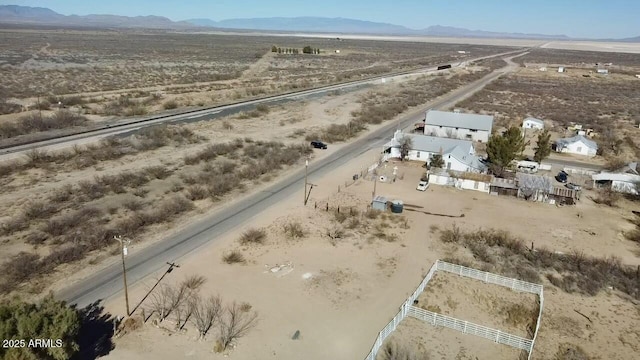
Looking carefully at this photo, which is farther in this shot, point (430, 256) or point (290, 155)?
point (290, 155)

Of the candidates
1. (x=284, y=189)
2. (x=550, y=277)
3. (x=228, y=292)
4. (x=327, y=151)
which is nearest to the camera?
(x=228, y=292)

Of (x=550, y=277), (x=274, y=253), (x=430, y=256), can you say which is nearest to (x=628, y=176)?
(x=550, y=277)

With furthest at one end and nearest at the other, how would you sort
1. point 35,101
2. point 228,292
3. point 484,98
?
point 484,98 → point 35,101 → point 228,292

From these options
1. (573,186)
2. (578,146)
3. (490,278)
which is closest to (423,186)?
(573,186)

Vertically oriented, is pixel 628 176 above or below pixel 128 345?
above

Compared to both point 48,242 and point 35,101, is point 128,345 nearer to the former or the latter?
point 48,242

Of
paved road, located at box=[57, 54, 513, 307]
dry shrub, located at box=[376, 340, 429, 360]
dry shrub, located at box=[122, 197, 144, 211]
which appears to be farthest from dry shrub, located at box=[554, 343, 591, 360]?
dry shrub, located at box=[122, 197, 144, 211]

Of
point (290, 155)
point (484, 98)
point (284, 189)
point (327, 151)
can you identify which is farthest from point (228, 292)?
point (484, 98)

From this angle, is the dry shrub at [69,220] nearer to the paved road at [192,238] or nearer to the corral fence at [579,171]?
the paved road at [192,238]
